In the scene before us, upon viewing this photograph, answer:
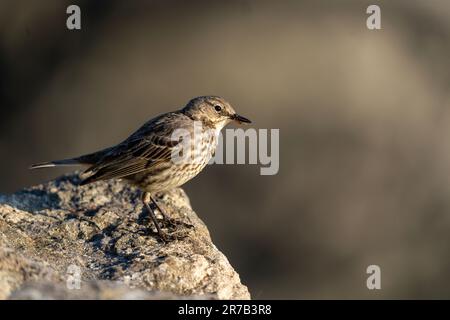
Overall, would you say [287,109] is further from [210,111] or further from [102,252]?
[102,252]

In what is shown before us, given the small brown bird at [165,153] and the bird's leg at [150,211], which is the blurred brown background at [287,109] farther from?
the bird's leg at [150,211]

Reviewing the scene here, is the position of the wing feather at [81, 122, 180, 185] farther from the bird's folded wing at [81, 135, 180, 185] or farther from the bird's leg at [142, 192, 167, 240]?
the bird's leg at [142, 192, 167, 240]

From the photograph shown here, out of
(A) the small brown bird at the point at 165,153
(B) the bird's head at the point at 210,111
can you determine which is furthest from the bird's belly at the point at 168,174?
(B) the bird's head at the point at 210,111

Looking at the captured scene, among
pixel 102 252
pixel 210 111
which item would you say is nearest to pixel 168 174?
pixel 210 111

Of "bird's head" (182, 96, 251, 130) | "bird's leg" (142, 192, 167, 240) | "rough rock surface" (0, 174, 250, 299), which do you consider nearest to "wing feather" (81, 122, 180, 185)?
"bird's leg" (142, 192, 167, 240)

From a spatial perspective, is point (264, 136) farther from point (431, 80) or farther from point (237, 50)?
point (431, 80)
